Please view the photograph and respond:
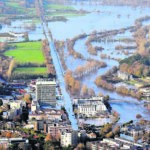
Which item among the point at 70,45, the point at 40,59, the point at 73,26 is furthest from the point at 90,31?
the point at 40,59

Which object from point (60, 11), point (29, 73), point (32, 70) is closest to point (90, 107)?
point (29, 73)

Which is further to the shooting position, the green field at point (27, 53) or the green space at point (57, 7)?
the green space at point (57, 7)

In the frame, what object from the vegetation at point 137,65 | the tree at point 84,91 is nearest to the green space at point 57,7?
Result: the vegetation at point 137,65

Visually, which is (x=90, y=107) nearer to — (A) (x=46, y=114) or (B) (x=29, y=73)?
(A) (x=46, y=114)

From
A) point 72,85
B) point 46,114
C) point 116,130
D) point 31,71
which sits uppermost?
point 31,71

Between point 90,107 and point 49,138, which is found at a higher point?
point 90,107

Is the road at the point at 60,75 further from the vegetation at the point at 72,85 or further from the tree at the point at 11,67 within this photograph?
the tree at the point at 11,67
